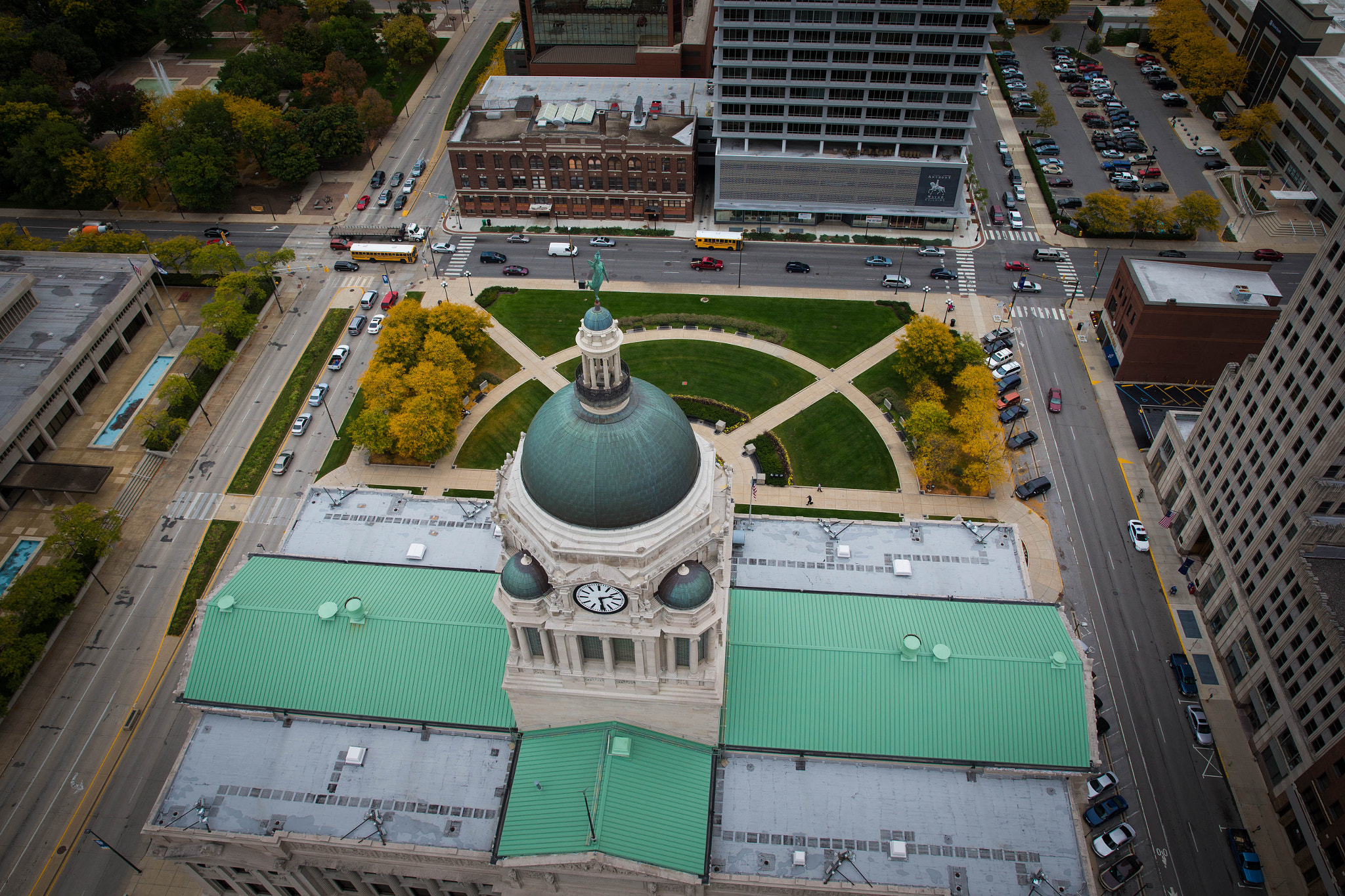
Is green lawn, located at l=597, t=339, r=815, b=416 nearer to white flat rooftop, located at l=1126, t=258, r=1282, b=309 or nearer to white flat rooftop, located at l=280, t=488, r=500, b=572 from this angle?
white flat rooftop, located at l=280, t=488, r=500, b=572

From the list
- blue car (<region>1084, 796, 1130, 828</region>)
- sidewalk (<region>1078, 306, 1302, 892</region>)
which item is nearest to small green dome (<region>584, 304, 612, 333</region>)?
blue car (<region>1084, 796, 1130, 828</region>)

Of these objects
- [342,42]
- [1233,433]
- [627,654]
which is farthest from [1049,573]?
[342,42]

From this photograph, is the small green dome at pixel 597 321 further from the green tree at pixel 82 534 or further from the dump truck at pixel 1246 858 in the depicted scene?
the green tree at pixel 82 534

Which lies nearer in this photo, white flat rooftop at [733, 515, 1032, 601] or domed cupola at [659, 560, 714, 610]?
domed cupola at [659, 560, 714, 610]

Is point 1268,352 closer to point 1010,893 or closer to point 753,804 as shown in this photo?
point 1010,893

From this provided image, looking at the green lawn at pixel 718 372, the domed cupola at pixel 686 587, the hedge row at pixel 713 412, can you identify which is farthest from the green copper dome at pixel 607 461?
the green lawn at pixel 718 372

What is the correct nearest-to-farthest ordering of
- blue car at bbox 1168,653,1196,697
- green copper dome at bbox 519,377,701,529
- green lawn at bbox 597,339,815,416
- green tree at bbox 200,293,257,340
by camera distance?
green copper dome at bbox 519,377,701,529
blue car at bbox 1168,653,1196,697
green lawn at bbox 597,339,815,416
green tree at bbox 200,293,257,340
